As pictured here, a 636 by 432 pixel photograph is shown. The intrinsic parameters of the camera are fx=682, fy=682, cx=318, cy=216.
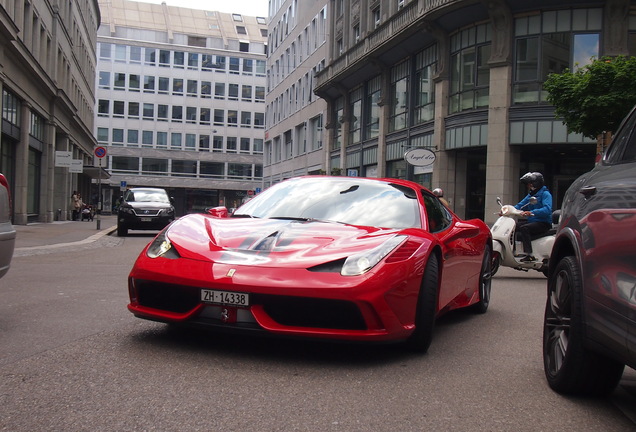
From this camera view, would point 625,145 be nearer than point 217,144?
Yes

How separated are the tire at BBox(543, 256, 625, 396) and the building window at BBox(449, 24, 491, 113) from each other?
22.3m

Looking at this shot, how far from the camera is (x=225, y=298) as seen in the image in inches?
162

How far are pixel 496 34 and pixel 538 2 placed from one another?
1.76 metres

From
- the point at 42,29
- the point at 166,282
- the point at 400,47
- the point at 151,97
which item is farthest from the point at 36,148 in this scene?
the point at 151,97

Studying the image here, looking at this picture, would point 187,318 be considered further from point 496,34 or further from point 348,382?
point 496,34

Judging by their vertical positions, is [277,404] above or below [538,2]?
below

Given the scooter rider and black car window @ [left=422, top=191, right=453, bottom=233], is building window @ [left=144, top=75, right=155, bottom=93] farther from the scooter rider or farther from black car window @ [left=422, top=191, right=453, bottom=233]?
black car window @ [left=422, top=191, right=453, bottom=233]

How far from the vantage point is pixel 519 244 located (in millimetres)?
11773

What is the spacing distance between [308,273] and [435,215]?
196 centimetres

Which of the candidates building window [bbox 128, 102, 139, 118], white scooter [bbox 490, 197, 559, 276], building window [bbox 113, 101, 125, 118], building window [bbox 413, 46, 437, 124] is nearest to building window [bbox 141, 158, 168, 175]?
building window [bbox 128, 102, 139, 118]

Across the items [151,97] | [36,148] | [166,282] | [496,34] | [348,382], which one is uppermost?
[151,97]

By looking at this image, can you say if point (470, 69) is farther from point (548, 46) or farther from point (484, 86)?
point (548, 46)

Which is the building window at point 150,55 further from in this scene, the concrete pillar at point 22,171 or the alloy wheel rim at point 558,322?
the alloy wheel rim at point 558,322

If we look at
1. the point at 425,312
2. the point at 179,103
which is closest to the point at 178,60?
the point at 179,103
